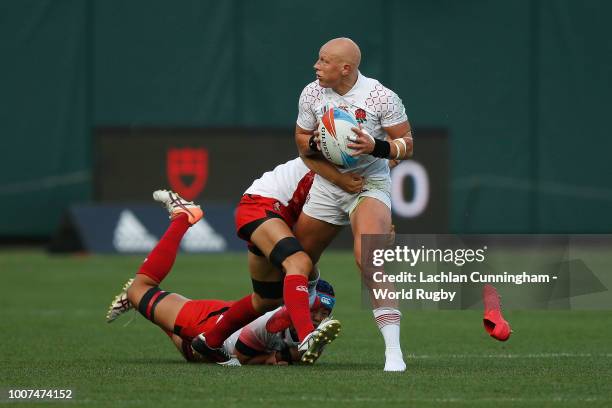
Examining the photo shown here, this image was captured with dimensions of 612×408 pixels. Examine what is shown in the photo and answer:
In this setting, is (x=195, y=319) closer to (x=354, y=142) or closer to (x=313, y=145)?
(x=313, y=145)

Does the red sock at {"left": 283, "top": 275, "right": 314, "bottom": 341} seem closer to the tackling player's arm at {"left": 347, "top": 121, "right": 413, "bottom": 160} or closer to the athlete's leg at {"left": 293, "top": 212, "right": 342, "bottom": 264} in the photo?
the athlete's leg at {"left": 293, "top": 212, "right": 342, "bottom": 264}

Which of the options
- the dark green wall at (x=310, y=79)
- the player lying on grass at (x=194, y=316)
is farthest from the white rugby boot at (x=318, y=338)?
the dark green wall at (x=310, y=79)

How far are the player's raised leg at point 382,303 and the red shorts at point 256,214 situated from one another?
0.54 metres

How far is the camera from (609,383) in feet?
22.2

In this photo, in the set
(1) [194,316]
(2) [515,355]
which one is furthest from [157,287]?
(2) [515,355]

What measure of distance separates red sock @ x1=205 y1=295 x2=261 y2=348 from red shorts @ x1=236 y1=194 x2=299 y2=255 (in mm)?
320

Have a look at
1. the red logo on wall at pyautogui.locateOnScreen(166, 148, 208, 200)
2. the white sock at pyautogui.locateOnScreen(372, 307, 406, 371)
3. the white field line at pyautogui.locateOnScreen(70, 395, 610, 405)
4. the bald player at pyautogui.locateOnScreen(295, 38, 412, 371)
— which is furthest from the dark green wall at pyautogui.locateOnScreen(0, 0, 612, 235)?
the white field line at pyautogui.locateOnScreen(70, 395, 610, 405)

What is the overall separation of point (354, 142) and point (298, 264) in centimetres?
74

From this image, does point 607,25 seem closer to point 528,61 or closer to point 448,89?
point 528,61

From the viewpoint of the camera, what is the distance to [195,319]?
7945mm

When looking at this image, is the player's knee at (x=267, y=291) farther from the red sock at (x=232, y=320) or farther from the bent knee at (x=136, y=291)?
the bent knee at (x=136, y=291)

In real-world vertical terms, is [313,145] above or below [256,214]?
above

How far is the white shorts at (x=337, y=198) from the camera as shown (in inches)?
300

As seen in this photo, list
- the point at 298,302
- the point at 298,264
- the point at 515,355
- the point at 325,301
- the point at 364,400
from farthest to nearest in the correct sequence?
the point at 515,355 → the point at 325,301 → the point at 298,264 → the point at 298,302 → the point at 364,400
